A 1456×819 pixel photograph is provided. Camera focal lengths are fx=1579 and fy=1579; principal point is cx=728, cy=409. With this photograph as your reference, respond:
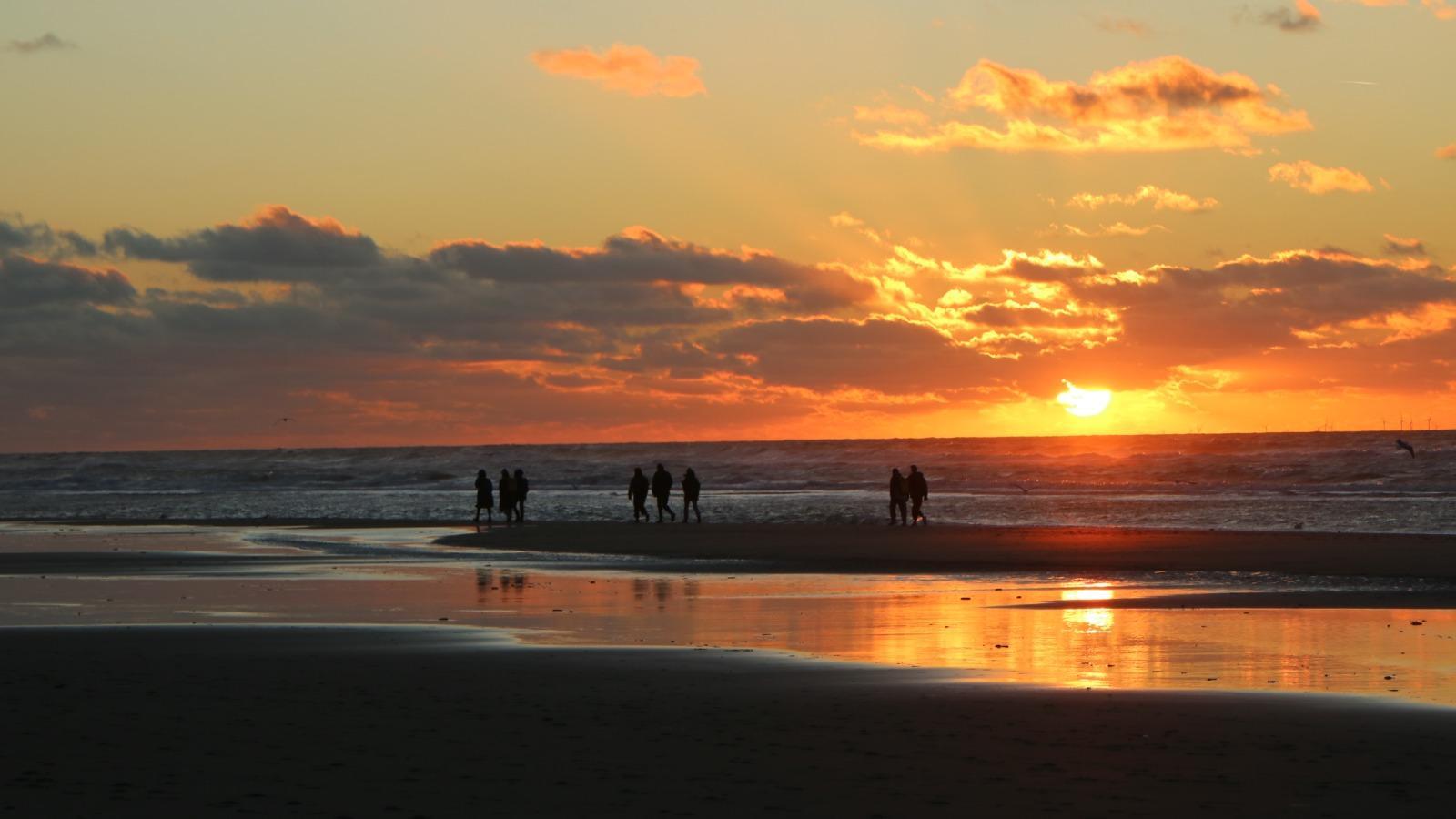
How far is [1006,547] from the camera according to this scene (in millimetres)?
36062

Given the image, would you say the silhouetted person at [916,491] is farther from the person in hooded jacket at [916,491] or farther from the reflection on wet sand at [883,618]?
the reflection on wet sand at [883,618]

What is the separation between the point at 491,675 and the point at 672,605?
26.8ft

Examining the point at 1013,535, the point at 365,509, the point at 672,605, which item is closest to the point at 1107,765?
the point at 672,605

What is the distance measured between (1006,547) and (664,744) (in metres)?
25.7

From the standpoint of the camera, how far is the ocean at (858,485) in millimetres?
57094

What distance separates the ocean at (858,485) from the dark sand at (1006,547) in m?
8.03

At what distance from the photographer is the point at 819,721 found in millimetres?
12164

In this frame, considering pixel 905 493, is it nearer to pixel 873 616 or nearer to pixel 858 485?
pixel 873 616

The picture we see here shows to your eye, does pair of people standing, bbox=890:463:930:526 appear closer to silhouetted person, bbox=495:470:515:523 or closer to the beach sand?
silhouetted person, bbox=495:470:515:523

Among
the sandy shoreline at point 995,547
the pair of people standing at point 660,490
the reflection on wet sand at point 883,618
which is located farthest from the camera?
the pair of people standing at point 660,490

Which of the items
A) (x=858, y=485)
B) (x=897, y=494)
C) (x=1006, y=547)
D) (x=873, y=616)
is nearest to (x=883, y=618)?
(x=873, y=616)

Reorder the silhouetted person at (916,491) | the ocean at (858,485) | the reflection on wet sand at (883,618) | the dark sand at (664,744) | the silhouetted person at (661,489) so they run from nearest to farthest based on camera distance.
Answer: the dark sand at (664,744)
the reflection on wet sand at (883,618)
the silhouetted person at (916,491)
the silhouetted person at (661,489)
the ocean at (858,485)

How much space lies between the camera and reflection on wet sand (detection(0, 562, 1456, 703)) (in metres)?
15.3

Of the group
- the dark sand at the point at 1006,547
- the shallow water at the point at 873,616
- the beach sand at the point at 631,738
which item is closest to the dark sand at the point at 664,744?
the beach sand at the point at 631,738
